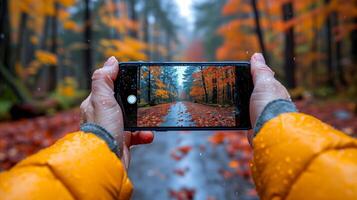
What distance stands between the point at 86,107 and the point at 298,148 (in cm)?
119

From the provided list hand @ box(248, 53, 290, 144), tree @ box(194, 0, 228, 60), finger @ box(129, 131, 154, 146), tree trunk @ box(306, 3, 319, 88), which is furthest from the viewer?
tree @ box(194, 0, 228, 60)

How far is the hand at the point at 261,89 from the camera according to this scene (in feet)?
5.68

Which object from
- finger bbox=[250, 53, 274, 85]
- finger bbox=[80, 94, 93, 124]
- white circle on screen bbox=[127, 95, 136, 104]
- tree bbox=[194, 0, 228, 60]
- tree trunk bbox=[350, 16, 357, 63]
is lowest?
finger bbox=[80, 94, 93, 124]

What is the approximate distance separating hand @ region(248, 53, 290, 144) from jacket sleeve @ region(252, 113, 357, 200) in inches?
11.6

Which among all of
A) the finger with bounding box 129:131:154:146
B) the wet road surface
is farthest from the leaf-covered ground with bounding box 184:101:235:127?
the wet road surface

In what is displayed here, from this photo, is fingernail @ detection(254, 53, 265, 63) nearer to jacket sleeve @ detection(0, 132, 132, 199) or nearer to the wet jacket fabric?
the wet jacket fabric

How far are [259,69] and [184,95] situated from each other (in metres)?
0.47

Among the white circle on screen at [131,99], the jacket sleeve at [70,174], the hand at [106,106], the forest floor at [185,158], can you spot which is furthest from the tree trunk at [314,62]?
the jacket sleeve at [70,174]

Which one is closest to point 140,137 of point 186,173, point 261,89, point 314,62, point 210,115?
point 210,115

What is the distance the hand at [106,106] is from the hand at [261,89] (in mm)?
759

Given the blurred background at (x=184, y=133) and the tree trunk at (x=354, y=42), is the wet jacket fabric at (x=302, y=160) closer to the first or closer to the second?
the blurred background at (x=184, y=133)

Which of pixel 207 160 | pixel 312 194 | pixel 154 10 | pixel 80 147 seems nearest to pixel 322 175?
pixel 312 194

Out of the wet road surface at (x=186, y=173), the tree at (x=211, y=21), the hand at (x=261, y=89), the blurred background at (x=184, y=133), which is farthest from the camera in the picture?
the tree at (x=211, y=21)

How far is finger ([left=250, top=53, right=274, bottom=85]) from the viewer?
186cm
